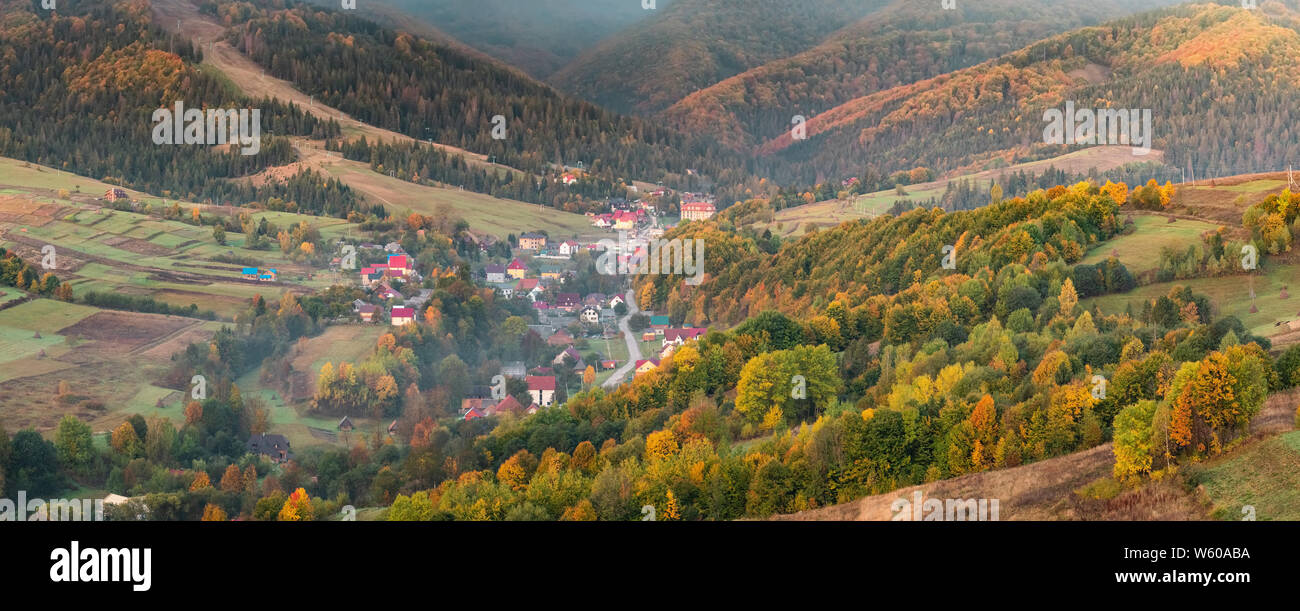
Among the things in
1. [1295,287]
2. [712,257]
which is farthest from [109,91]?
[1295,287]

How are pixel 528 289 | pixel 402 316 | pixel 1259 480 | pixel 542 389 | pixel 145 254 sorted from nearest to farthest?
pixel 1259 480, pixel 542 389, pixel 402 316, pixel 145 254, pixel 528 289

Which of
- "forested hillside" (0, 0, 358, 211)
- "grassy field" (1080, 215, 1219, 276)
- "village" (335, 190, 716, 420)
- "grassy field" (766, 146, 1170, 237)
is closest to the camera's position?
"grassy field" (1080, 215, 1219, 276)

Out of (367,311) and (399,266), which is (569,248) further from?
(367,311)

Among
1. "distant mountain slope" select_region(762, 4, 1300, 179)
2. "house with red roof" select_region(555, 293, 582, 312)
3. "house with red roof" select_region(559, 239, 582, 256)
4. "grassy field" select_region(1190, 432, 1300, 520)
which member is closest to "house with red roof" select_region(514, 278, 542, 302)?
"house with red roof" select_region(555, 293, 582, 312)

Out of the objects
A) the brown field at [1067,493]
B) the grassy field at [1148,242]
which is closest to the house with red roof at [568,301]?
the grassy field at [1148,242]

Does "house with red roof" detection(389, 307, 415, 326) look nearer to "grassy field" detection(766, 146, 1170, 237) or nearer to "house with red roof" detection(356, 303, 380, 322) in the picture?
"house with red roof" detection(356, 303, 380, 322)

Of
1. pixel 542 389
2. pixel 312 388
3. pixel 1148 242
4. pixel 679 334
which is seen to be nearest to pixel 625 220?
pixel 679 334

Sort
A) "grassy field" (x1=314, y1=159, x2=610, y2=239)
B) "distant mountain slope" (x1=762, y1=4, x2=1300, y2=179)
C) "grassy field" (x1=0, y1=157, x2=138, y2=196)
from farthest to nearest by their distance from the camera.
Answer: "distant mountain slope" (x1=762, y1=4, x2=1300, y2=179)
"grassy field" (x1=314, y1=159, x2=610, y2=239)
"grassy field" (x1=0, y1=157, x2=138, y2=196)
